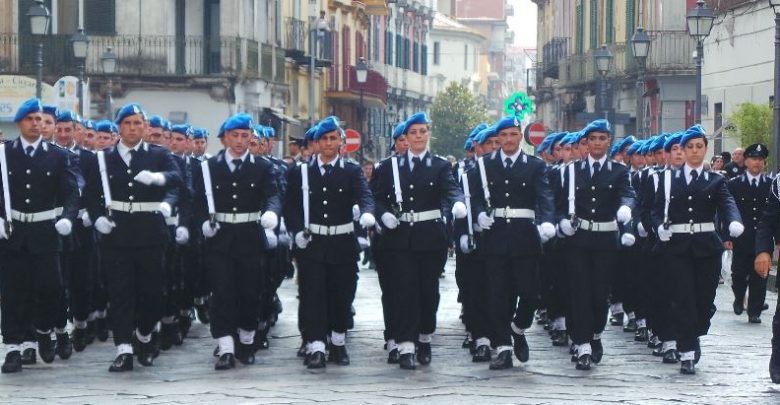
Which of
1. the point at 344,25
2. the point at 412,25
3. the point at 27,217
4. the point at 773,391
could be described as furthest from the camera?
the point at 412,25

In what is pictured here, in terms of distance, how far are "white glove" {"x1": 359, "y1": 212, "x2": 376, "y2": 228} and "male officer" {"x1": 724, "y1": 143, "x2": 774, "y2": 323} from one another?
6.66m

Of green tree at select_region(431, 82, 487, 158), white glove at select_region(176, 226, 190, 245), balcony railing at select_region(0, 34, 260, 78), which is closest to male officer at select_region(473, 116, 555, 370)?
white glove at select_region(176, 226, 190, 245)

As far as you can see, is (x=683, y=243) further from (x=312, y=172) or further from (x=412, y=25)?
(x=412, y=25)

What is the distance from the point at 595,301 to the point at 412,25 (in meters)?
74.4

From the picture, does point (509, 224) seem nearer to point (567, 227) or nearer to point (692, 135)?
point (567, 227)

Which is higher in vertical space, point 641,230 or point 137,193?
point 137,193

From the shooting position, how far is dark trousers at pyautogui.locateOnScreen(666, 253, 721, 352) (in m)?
15.1

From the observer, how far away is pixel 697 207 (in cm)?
1545

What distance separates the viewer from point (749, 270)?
2056 centimetres

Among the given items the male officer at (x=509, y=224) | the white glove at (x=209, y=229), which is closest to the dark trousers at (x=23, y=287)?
the white glove at (x=209, y=229)

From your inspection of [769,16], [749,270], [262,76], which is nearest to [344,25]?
[262,76]

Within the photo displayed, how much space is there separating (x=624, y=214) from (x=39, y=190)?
4.60 m

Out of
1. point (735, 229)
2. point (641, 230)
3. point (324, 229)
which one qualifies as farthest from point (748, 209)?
point (324, 229)

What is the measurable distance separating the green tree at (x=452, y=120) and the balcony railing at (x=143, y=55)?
53.4 m
